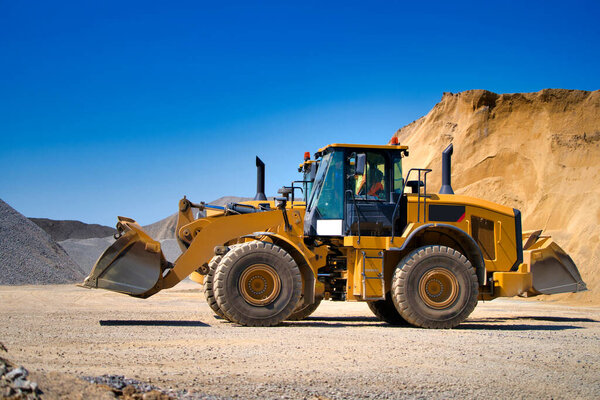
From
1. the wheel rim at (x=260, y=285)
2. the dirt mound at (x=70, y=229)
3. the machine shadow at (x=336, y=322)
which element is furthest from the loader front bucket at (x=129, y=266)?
the dirt mound at (x=70, y=229)

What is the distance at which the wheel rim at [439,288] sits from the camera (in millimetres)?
10211

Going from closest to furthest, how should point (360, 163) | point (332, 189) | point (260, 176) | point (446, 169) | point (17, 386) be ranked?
point (17, 386) < point (360, 163) < point (332, 189) < point (446, 169) < point (260, 176)

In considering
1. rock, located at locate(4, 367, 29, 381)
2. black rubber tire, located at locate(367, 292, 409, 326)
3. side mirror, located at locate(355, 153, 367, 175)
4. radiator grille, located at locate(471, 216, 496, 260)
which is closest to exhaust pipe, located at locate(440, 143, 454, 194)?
radiator grille, located at locate(471, 216, 496, 260)

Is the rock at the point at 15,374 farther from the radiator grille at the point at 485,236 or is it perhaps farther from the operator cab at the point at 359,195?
the radiator grille at the point at 485,236

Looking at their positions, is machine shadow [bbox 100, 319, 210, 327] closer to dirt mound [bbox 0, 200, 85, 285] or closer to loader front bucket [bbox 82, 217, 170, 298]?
loader front bucket [bbox 82, 217, 170, 298]

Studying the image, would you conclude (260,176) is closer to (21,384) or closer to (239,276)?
(239,276)

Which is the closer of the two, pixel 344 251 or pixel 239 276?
pixel 239 276

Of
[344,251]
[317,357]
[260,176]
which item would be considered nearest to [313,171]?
[344,251]

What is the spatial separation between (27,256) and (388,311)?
22926 mm

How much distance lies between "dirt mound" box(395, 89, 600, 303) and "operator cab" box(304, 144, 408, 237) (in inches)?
649

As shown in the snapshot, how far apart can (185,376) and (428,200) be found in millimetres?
6268

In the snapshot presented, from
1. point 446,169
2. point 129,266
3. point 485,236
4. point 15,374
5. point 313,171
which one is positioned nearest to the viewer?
point 15,374

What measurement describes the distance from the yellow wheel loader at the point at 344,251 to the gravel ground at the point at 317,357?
0.52 metres

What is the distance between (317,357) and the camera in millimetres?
6781
